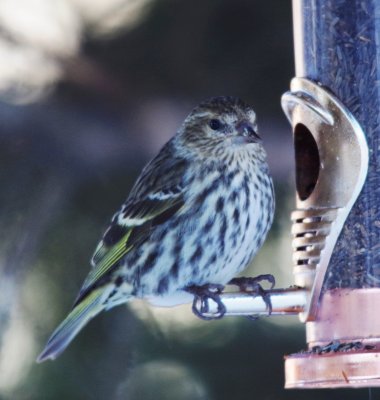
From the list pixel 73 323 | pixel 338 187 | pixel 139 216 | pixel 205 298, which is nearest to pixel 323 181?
pixel 338 187

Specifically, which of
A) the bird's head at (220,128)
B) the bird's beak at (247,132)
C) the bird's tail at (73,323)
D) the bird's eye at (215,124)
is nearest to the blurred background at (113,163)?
the bird's tail at (73,323)

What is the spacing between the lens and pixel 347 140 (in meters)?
6.39

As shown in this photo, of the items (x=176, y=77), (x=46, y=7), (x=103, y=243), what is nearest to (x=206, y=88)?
(x=176, y=77)

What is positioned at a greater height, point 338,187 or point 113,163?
point 113,163

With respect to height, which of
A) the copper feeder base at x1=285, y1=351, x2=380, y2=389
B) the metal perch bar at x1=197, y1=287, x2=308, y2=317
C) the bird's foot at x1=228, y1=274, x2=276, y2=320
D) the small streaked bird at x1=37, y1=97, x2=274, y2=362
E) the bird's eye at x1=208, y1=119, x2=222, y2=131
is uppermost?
the bird's eye at x1=208, y1=119, x2=222, y2=131

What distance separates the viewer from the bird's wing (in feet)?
23.0

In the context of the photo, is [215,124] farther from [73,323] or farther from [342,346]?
[342,346]

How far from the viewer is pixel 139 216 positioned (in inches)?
279

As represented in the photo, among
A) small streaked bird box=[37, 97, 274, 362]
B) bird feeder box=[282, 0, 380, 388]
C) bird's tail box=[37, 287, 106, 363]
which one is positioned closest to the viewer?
bird feeder box=[282, 0, 380, 388]

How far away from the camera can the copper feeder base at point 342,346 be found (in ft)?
19.7

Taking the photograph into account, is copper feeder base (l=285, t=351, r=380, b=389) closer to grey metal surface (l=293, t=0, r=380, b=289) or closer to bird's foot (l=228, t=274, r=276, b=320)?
bird's foot (l=228, t=274, r=276, b=320)

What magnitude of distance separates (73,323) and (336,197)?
121cm

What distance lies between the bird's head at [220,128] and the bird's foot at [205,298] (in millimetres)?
574

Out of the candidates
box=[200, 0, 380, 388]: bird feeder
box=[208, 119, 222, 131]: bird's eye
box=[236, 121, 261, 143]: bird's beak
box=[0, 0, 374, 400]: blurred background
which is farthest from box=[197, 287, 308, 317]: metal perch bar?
box=[0, 0, 374, 400]: blurred background
